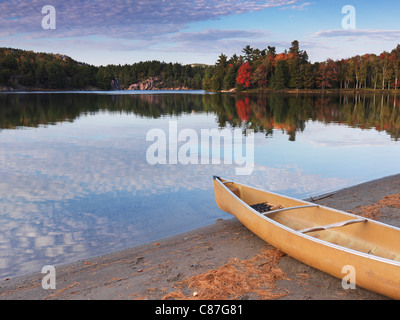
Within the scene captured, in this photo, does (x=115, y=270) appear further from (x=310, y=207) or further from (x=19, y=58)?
(x=19, y=58)

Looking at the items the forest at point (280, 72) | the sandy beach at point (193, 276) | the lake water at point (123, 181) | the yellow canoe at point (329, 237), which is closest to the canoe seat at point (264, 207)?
the yellow canoe at point (329, 237)

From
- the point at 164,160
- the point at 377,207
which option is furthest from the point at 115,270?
the point at 164,160

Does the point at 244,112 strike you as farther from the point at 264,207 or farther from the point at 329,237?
the point at 329,237

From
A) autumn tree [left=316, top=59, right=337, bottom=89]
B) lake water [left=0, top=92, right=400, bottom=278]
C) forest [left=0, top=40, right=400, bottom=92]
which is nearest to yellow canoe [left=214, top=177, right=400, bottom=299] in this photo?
lake water [left=0, top=92, right=400, bottom=278]

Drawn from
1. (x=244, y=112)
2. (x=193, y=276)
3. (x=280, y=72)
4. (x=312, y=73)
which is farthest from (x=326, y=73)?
(x=193, y=276)

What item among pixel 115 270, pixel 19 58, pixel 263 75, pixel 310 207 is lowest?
pixel 115 270

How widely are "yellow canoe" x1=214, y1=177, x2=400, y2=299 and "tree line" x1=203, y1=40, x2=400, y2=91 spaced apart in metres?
106

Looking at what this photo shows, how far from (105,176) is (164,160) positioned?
3.33 meters

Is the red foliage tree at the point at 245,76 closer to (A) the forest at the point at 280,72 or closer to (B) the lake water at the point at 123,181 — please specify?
(A) the forest at the point at 280,72

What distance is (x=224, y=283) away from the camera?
5.14 metres

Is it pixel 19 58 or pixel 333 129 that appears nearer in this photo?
pixel 333 129

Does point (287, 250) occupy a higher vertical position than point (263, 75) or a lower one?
lower

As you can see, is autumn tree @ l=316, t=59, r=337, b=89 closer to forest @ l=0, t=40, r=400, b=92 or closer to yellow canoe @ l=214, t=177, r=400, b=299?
forest @ l=0, t=40, r=400, b=92
